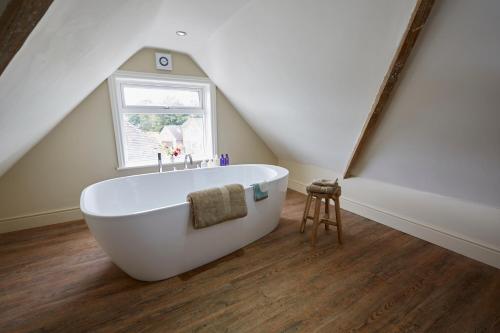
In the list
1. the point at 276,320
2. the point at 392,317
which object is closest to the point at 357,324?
the point at 392,317

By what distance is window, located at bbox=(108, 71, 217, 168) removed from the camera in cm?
292

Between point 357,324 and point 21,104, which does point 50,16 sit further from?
point 357,324

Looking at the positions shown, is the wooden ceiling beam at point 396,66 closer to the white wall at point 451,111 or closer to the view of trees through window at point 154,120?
the white wall at point 451,111

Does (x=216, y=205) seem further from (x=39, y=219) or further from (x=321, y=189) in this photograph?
(x=39, y=219)

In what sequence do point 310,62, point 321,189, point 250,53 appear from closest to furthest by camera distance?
1. point 310,62
2. point 321,189
3. point 250,53

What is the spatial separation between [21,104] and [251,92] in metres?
2.21

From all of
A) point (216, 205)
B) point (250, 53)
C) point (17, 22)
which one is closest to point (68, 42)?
point (17, 22)

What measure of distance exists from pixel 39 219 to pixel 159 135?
1.71 meters

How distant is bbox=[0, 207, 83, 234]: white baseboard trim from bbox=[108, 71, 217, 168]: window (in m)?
0.82

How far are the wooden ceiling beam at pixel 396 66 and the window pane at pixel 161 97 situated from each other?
7.90 ft

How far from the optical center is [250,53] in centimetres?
228

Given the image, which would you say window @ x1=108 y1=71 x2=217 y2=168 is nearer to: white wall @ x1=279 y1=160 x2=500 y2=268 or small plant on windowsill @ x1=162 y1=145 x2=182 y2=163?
small plant on windowsill @ x1=162 y1=145 x2=182 y2=163

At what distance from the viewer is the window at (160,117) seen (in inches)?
115

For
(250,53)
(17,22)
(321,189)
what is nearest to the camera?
(17,22)
